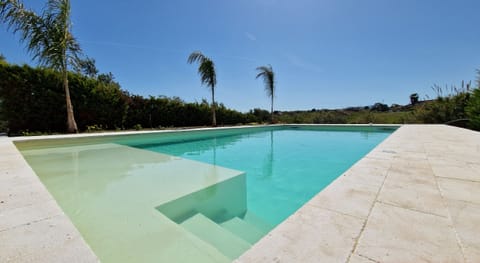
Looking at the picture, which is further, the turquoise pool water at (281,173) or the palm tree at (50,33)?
the palm tree at (50,33)

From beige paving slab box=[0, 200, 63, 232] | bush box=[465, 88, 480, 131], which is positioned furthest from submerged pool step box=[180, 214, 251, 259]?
bush box=[465, 88, 480, 131]

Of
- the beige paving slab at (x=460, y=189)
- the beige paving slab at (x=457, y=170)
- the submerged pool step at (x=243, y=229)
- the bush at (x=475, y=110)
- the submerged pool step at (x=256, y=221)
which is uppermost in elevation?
the bush at (x=475, y=110)

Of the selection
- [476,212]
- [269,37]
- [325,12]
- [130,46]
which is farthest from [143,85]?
[476,212]

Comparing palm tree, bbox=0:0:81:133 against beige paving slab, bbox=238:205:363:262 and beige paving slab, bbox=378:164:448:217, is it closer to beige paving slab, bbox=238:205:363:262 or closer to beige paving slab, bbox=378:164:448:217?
beige paving slab, bbox=238:205:363:262

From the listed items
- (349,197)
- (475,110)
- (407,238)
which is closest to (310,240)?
(407,238)

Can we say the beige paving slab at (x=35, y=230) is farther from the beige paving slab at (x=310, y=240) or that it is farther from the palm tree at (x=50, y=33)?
the palm tree at (x=50, y=33)

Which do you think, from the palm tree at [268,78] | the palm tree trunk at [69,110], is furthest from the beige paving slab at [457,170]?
the palm tree at [268,78]

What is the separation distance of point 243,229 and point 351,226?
1.06 metres

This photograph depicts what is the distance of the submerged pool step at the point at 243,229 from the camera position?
5.34ft

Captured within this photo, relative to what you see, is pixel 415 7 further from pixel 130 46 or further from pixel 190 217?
pixel 130 46

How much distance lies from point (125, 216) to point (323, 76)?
13683 mm

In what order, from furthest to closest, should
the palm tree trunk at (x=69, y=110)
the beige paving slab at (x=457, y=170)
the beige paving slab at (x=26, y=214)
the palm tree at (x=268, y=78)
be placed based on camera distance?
the palm tree at (x=268, y=78)
the palm tree trunk at (x=69, y=110)
the beige paving slab at (x=457, y=170)
the beige paving slab at (x=26, y=214)

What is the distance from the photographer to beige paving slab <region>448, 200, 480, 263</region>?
0.80 metres

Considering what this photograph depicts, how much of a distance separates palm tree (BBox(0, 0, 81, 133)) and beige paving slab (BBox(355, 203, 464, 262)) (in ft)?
28.4
